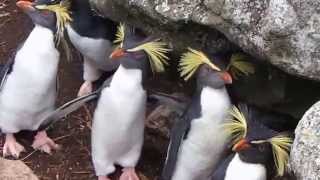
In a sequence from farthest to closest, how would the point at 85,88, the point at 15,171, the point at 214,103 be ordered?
the point at 85,88
the point at 15,171
the point at 214,103

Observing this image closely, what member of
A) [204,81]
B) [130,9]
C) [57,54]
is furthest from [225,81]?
[57,54]

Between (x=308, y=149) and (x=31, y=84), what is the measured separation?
5.14 feet

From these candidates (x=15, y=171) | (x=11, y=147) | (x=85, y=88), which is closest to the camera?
(x=15, y=171)

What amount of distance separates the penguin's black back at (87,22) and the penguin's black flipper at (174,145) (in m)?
0.77

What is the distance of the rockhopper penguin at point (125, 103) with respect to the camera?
3.69m

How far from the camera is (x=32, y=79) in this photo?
3.91 meters

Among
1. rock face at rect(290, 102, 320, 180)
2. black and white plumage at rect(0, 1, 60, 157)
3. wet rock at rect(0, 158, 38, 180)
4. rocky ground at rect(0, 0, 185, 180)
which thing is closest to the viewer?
rock face at rect(290, 102, 320, 180)

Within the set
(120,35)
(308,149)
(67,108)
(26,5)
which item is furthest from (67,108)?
(308,149)

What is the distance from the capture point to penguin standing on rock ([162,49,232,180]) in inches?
141

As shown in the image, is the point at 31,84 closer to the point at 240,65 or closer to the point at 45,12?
the point at 45,12

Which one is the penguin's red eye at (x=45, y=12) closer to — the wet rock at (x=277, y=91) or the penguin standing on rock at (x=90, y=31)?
the penguin standing on rock at (x=90, y=31)

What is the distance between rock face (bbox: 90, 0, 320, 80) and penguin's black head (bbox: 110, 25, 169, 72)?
0.08m

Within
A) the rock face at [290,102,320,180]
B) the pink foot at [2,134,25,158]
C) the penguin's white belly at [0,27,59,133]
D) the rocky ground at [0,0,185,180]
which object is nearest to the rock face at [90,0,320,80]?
the rock face at [290,102,320,180]

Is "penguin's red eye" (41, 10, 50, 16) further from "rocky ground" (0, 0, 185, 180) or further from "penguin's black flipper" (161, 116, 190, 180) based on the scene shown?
"penguin's black flipper" (161, 116, 190, 180)
